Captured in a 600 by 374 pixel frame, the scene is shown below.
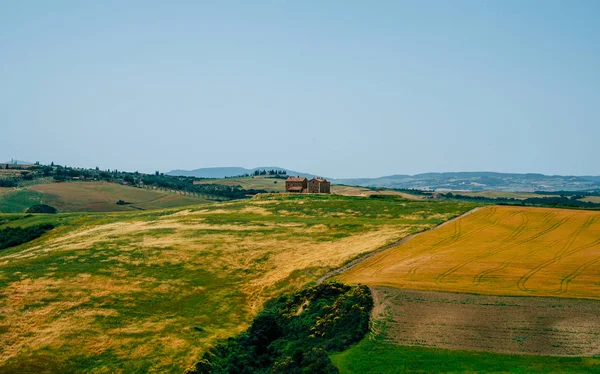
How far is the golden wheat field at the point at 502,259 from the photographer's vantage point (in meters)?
47.5

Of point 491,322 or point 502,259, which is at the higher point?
point 502,259

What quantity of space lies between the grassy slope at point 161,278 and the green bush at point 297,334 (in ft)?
8.77

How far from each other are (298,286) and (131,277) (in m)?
19.2

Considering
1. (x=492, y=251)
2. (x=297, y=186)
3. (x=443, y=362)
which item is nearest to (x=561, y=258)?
(x=492, y=251)

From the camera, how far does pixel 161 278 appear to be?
60.3 metres

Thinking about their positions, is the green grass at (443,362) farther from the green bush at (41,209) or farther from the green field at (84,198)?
the green field at (84,198)

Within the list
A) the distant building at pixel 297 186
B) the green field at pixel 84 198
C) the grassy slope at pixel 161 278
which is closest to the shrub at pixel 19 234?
the grassy slope at pixel 161 278

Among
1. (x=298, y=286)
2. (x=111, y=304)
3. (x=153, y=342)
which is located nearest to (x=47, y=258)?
(x=111, y=304)

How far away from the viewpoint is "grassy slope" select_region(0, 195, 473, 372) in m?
43.9

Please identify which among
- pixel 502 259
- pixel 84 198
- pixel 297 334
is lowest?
pixel 297 334

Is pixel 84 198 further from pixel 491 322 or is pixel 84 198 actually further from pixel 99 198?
pixel 491 322

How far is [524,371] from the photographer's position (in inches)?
1255

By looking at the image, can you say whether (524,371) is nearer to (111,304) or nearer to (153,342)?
(153,342)

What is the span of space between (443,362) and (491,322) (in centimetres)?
768
